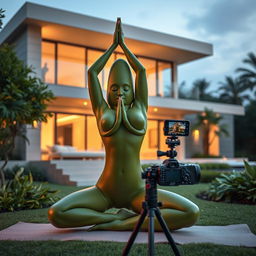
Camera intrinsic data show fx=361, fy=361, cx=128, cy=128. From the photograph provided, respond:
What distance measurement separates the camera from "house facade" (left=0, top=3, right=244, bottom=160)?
15.5m

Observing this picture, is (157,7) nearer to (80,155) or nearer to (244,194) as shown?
(80,155)

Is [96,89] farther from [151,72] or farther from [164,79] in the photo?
[164,79]

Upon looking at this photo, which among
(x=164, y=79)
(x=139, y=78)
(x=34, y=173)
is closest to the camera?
(x=139, y=78)

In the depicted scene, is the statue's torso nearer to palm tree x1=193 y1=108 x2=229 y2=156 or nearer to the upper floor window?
the upper floor window

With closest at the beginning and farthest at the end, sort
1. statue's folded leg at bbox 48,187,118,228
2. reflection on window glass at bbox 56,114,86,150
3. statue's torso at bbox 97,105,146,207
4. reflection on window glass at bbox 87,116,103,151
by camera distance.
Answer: statue's folded leg at bbox 48,187,118,228
statue's torso at bbox 97,105,146,207
reflection on window glass at bbox 56,114,86,150
reflection on window glass at bbox 87,116,103,151

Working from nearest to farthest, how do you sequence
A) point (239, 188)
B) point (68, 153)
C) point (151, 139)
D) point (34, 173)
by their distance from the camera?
point (239, 188), point (34, 173), point (68, 153), point (151, 139)

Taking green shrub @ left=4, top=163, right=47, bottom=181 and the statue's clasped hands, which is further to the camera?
green shrub @ left=4, top=163, right=47, bottom=181

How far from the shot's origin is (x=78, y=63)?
17.2 metres

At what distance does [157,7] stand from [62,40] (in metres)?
4.87

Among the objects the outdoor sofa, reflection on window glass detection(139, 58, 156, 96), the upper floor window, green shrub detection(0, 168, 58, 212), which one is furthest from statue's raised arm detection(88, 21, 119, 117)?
reflection on window glass detection(139, 58, 156, 96)

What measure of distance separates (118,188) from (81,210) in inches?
21.1

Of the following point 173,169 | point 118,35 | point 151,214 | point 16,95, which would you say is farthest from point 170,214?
point 16,95

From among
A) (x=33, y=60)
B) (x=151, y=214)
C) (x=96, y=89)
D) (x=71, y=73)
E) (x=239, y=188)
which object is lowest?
(x=239, y=188)

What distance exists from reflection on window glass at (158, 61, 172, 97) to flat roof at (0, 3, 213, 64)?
0.47 m
